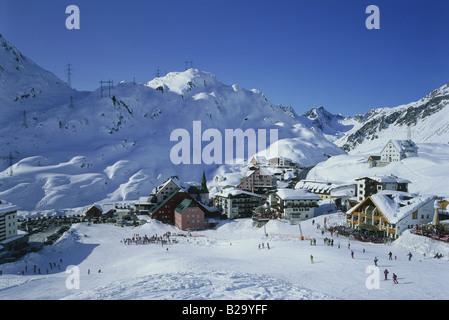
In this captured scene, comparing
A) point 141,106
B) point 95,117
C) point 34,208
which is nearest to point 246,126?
point 141,106

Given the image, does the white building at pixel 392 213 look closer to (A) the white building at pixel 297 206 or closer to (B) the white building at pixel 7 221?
(A) the white building at pixel 297 206

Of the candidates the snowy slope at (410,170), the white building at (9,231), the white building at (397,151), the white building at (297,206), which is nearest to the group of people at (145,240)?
the white building at (9,231)

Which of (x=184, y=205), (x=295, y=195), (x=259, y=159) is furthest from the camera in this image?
(x=259, y=159)

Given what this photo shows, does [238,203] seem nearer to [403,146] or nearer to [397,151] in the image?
[397,151]

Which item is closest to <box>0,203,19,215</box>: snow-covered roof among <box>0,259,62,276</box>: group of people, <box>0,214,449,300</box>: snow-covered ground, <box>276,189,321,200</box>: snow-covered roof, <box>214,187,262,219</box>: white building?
<box>0,214,449,300</box>: snow-covered ground

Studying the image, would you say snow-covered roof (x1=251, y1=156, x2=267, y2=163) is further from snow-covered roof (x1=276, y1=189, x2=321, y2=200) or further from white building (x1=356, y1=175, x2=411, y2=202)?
snow-covered roof (x1=276, y1=189, x2=321, y2=200)

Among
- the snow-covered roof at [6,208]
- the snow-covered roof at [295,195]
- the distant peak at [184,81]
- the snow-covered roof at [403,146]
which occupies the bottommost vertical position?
the snow-covered roof at [6,208]

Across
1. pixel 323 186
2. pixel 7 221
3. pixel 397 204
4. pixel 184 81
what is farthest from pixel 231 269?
pixel 184 81
